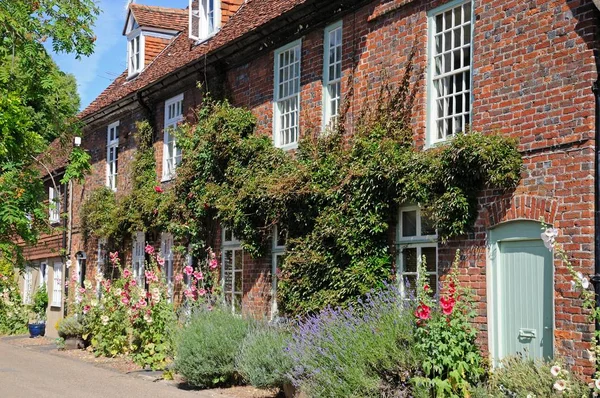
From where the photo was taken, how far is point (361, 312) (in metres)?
12.1

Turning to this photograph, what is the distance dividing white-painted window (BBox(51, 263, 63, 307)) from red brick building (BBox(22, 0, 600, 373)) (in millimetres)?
12437

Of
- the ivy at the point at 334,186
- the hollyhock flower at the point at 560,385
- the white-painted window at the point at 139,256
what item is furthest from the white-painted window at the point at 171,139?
the hollyhock flower at the point at 560,385

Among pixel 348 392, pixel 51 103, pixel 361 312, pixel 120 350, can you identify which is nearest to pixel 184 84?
pixel 51 103

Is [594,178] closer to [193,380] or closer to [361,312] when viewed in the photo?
[361,312]

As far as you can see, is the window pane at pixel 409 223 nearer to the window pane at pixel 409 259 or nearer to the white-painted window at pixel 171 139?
the window pane at pixel 409 259

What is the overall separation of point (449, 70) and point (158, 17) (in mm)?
15174

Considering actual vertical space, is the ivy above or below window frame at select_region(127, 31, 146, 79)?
below

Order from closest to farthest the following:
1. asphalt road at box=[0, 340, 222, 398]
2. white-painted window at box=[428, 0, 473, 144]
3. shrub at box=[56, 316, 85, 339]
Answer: white-painted window at box=[428, 0, 473, 144], asphalt road at box=[0, 340, 222, 398], shrub at box=[56, 316, 85, 339]

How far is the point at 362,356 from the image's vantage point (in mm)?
10469

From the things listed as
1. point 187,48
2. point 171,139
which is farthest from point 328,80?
point 187,48

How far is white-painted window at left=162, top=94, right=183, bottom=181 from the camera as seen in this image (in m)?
20.5

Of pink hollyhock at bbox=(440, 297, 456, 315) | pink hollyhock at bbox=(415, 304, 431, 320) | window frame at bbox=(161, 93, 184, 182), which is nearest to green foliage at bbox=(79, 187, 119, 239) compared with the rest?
window frame at bbox=(161, 93, 184, 182)

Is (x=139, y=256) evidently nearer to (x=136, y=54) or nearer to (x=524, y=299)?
(x=136, y=54)

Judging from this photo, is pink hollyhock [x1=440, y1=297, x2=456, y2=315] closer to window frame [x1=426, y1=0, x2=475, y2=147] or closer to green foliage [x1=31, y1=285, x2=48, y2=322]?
window frame [x1=426, y1=0, x2=475, y2=147]
